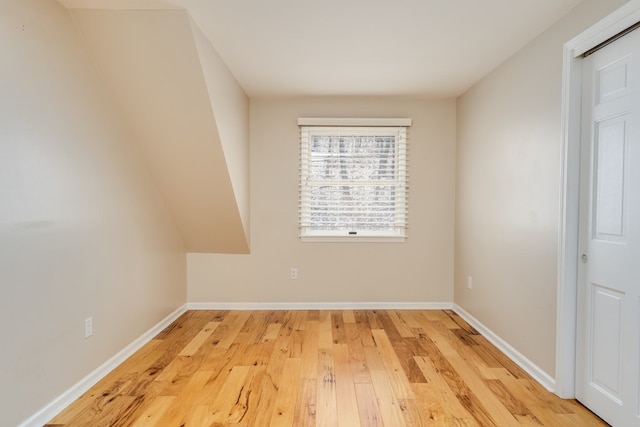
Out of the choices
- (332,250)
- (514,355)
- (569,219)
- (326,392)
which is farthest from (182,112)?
(514,355)

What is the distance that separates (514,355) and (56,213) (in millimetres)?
3270

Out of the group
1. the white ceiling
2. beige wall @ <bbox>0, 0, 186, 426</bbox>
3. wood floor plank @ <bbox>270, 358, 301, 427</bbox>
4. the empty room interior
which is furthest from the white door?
beige wall @ <bbox>0, 0, 186, 426</bbox>

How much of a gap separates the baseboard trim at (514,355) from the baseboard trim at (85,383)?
9.77 ft

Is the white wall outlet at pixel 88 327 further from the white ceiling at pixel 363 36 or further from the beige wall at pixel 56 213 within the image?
the white ceiling at pixel 363 36

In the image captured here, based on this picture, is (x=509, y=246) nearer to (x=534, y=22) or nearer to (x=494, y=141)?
(x=494, y=141)

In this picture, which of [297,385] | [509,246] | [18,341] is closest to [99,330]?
[18,341]

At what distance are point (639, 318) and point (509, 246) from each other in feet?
3.62

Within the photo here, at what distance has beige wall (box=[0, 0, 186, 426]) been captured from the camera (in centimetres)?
170

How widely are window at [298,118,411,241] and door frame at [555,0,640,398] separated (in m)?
1.86

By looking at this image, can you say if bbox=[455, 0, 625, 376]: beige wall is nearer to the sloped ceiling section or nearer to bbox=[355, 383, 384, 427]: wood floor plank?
bbox=[355, 383, 384, 427]: wood floor plank

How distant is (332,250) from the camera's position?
3967 millimetres

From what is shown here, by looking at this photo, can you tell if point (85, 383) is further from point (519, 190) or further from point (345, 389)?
point (519, 190)

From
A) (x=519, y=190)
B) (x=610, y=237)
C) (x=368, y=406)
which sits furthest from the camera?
(x=519, y=190)

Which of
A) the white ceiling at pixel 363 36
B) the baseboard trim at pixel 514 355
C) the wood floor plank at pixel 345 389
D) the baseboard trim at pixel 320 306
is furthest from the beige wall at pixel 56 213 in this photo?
the baseboard trim at pixel 514 355
